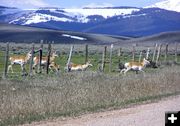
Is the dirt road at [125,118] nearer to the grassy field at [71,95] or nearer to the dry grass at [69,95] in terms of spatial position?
the grassy field at [71,95]

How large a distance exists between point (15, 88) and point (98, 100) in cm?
393

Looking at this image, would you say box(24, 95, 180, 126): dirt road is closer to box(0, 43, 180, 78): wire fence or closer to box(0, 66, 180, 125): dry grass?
box(0, 66, 180, 125): dry grass

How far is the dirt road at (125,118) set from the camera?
1502cm

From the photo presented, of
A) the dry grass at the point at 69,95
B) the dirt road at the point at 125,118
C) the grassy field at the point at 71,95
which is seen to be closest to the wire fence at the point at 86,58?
the dry grass at the point at 69,95

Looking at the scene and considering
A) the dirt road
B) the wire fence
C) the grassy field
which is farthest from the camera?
the wire fence

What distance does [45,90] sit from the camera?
21.6m

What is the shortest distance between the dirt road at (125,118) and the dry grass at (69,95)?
766mm

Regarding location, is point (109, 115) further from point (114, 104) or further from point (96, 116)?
point (114, 104)

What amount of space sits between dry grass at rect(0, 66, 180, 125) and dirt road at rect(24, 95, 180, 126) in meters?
0.77

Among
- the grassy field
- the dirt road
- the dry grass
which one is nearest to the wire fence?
the dry grass

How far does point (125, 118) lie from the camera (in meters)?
16.1

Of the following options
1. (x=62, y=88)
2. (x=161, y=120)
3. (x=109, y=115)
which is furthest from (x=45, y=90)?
(x=161, y=120)

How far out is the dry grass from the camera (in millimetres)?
16688

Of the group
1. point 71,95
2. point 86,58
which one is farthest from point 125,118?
point 86,58
